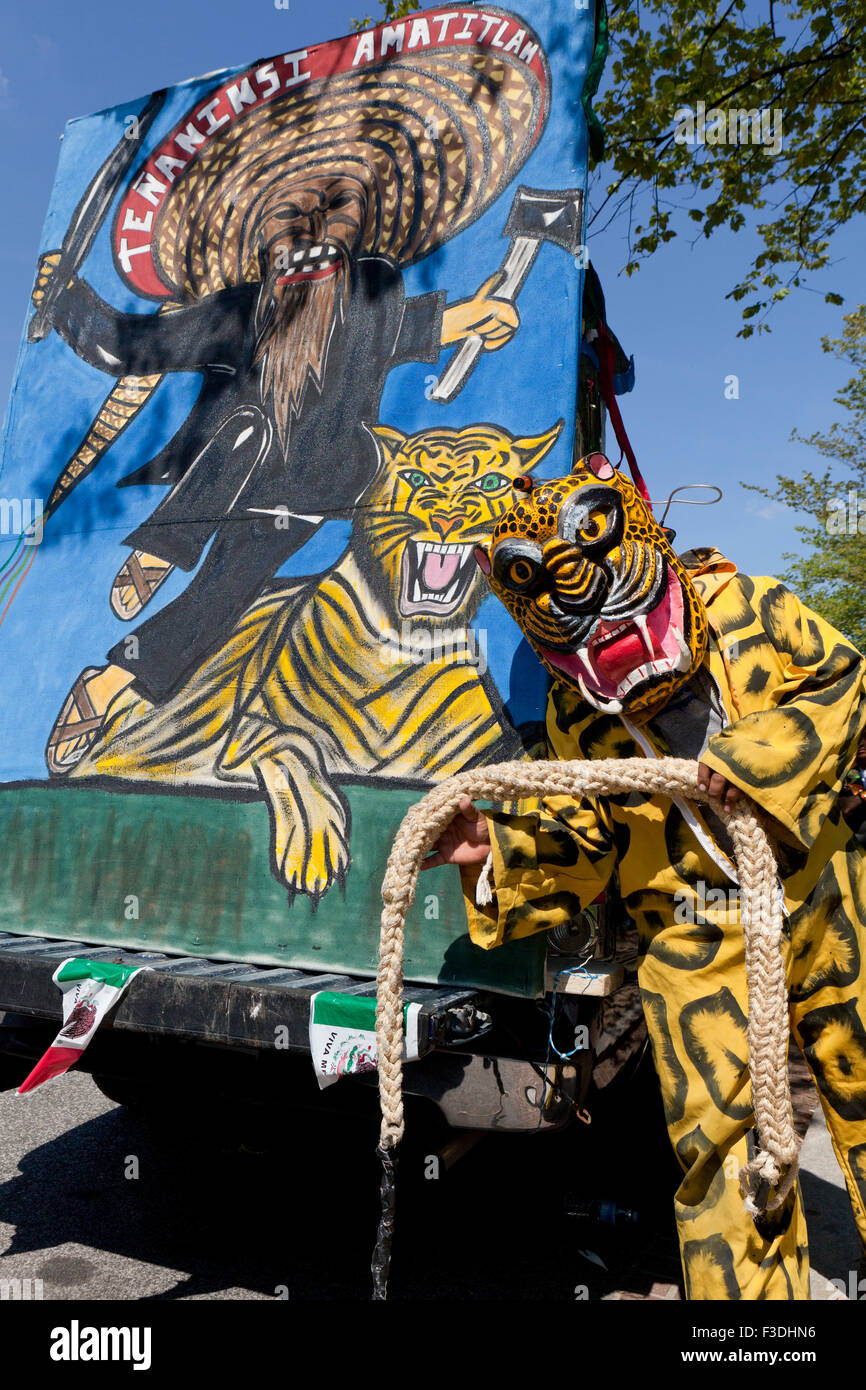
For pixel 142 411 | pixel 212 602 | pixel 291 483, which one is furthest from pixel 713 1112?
pixel 142 411

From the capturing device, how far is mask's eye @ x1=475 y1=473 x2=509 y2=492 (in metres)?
2.96

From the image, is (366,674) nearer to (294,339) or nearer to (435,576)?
(435,576)

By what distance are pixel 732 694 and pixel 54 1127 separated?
361 cm

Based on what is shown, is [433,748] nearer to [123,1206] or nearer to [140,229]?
[123,1206]

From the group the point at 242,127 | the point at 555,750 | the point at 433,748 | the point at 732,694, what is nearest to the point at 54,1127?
the point at 433,748

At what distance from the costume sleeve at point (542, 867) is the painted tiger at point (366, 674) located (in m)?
0.44

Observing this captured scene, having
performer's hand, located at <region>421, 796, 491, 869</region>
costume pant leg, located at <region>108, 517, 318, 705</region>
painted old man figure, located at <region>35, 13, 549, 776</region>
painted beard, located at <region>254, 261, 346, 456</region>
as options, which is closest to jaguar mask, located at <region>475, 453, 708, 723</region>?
performer's hand, located at <region>421, 796, 491, 869</region>

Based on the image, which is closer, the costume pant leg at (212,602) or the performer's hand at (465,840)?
the performer's hand at (465,840)

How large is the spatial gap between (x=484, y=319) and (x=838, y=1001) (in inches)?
89.6

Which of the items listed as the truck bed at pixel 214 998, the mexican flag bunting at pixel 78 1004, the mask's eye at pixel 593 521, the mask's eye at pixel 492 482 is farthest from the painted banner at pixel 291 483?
the mask's eye at pixel 593 521

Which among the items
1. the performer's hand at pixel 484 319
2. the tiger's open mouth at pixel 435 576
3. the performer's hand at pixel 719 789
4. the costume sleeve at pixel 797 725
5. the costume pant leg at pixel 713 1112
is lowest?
the costume pant leg at pixel 713 1112

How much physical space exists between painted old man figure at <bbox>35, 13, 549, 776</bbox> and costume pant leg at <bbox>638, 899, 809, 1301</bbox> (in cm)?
182

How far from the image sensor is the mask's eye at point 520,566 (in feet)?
7.50

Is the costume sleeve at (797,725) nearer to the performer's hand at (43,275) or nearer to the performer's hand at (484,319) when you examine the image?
the performer's hand at (484,319)
